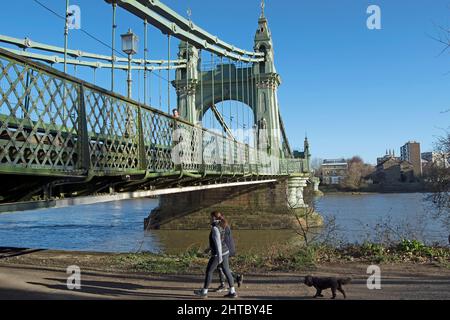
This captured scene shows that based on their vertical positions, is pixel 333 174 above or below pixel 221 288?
above

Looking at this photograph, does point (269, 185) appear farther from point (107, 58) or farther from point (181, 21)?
point (181, 21)

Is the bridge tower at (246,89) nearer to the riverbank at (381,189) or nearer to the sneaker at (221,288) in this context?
the sneaker at (221,288)

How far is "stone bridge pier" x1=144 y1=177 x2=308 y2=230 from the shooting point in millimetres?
25861

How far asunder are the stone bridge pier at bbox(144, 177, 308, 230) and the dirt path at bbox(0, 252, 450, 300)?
59.6 ft

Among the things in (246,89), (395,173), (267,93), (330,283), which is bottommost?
(330,283)

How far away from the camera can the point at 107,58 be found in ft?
62.7

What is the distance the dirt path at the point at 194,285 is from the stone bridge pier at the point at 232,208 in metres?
18.2

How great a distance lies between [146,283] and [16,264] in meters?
3.72

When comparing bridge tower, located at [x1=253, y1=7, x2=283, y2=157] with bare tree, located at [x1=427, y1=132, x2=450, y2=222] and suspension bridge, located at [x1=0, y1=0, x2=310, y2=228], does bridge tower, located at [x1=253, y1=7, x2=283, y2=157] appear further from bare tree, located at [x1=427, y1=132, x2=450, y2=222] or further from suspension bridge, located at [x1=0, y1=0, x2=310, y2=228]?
bare tree, located at [x1=427, y1=132, x2=450, y2=222]

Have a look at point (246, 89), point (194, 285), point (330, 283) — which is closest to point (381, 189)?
point (246, 89)

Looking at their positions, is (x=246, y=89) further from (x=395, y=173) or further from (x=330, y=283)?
(x=395, y=173)

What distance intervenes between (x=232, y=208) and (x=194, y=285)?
2011 cm

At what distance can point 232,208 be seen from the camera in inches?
1042

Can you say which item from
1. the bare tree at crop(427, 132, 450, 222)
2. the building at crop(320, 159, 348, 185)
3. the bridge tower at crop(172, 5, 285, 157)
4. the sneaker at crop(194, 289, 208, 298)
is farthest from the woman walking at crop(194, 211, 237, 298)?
the building at crop(320, 159, 348, 185)
